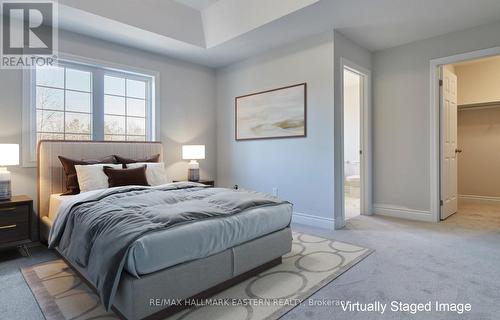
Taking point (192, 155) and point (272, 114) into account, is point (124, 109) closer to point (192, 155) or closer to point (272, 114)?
point (192, 155)

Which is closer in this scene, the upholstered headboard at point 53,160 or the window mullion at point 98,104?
the upholstered headboard at point 53,160

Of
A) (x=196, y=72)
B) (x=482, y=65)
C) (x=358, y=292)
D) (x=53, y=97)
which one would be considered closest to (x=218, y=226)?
(x=358, y=292)

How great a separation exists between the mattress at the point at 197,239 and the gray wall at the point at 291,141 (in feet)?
5.18

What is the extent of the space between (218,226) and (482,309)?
1800 mm

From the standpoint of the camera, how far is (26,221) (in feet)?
9.30

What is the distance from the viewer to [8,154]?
112 inches

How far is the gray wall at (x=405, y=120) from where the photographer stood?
13.2 feet

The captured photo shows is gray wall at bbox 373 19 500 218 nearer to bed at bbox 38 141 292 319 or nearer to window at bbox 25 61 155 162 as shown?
bed at bbox 38 141 292 319

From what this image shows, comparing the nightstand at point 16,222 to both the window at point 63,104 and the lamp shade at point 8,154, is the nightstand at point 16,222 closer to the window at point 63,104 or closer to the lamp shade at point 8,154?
the lamp shade at point 8,154

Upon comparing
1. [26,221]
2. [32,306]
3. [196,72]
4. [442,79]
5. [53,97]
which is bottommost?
[32,306]

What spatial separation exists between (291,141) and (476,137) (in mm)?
3917

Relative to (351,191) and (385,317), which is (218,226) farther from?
(351,191)

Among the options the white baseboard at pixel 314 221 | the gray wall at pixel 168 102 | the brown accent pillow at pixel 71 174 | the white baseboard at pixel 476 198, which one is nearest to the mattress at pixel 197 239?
the white baseboard at pixel 314 221

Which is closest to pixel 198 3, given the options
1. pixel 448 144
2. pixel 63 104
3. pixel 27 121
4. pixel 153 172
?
pixel 63 104
